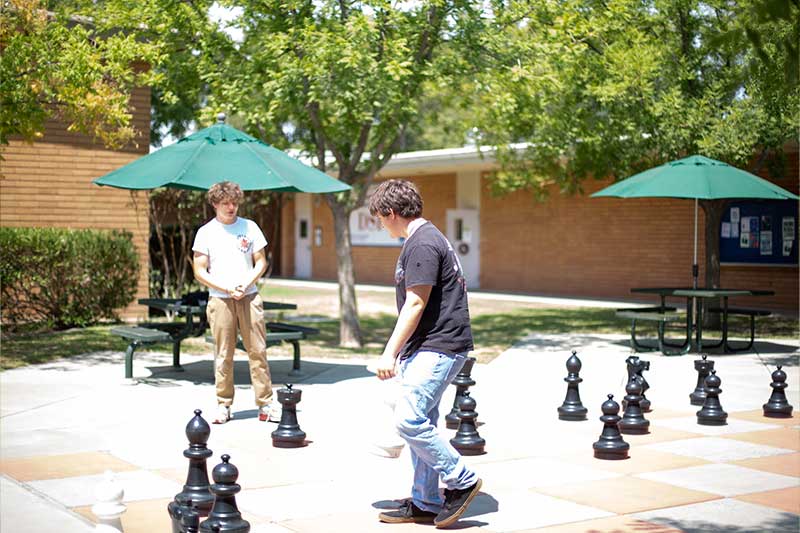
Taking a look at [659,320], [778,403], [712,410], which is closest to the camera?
[712,410]

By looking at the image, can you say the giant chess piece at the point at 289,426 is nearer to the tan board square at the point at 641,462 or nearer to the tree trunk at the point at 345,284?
the tan board square at the point at 641,462

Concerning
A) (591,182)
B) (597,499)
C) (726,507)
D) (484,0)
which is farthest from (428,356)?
(591,182)

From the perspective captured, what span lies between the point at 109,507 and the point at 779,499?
4236 mm

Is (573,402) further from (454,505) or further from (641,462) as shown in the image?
(454,505)

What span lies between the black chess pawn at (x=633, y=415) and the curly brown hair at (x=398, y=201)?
3.56 meters

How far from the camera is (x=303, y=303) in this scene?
2522 centimetres

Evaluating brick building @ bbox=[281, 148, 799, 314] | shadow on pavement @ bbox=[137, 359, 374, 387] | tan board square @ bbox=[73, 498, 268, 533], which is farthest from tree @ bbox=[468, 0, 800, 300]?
tan board square @ bbox=[73, 498, 268, 533]

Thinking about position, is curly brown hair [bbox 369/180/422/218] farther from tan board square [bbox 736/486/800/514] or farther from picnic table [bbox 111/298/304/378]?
picnic table [bbox 111/298/304/378]

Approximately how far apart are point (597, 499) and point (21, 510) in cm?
354

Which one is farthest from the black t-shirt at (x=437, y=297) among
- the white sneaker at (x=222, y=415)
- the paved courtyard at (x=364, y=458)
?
the white sneaker at (x=222, y=415)

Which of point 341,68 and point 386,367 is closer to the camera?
point 386,367

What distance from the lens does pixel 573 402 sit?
31.6ft

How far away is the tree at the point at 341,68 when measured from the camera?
544 inches

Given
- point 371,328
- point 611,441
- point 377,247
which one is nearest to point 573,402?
point 611,441
